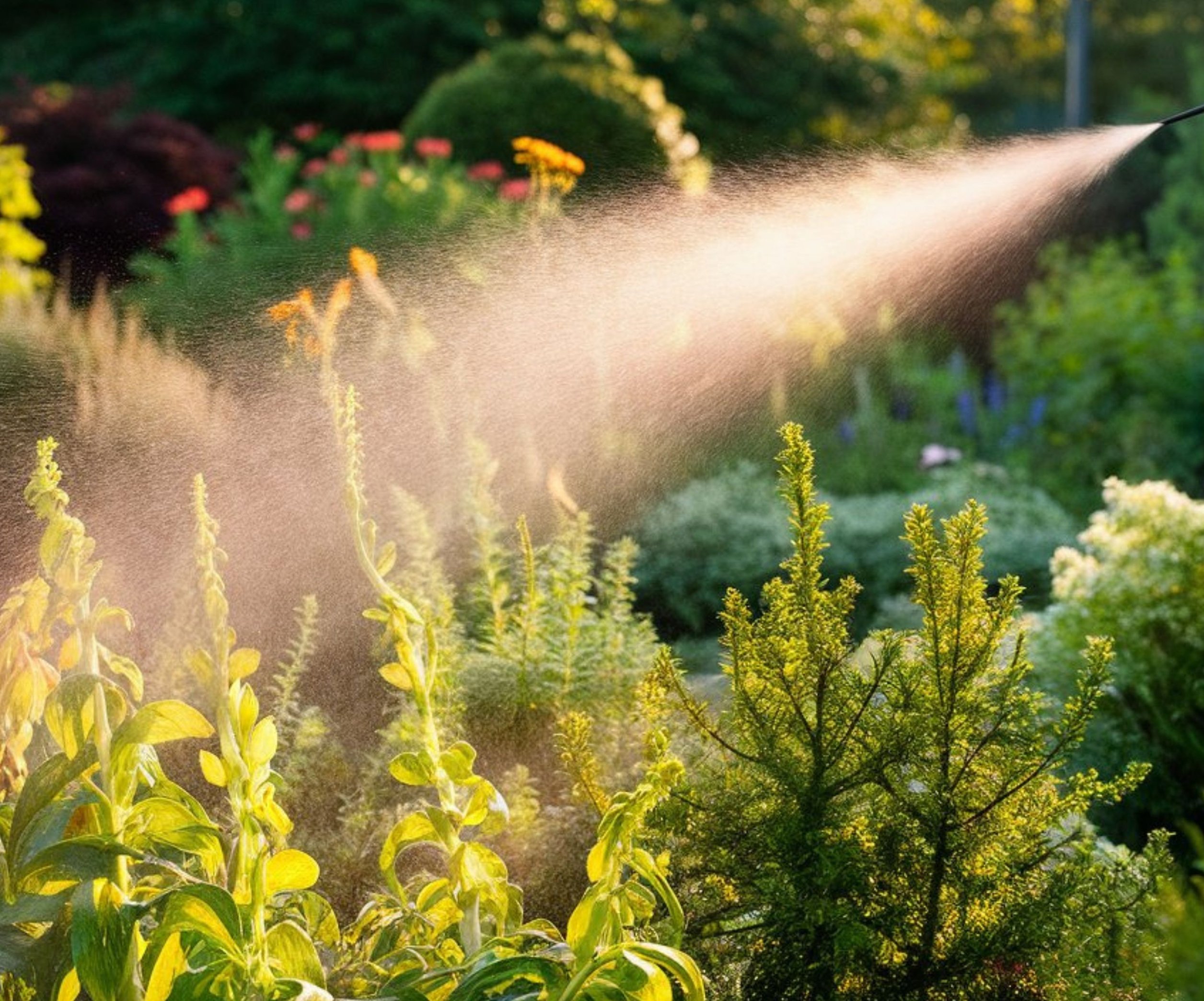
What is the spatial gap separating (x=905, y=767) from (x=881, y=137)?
12.8 meters

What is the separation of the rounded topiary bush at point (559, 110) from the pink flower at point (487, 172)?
0.98 ft

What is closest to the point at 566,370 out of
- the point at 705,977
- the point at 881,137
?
the point at 705,977

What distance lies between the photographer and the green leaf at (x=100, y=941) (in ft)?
4.94

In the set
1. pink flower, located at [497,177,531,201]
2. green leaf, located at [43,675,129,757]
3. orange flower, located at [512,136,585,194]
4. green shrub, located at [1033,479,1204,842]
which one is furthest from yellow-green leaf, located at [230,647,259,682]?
pink flower, located at [497,177,531,201]

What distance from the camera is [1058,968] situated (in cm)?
177

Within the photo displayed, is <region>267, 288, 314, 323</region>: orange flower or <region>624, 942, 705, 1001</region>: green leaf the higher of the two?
<region>267, 288, 314, 323</region>: orange flower

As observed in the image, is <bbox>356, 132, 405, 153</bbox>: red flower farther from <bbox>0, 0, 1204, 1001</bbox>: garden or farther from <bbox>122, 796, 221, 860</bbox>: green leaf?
<bbox>122, 796, 221, 860</bbox>: green leaf

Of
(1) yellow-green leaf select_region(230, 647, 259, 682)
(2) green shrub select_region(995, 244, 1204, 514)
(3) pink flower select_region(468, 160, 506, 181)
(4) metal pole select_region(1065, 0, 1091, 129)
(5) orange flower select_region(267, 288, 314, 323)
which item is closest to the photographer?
(1) yellow-green leaf select_region(230, 647, 259, 682)

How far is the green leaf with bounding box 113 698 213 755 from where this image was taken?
5.06ft

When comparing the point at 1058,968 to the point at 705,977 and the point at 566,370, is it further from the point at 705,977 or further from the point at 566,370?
the point at 566,370

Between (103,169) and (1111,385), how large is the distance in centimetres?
606

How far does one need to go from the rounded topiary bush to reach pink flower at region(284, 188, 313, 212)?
1450mm

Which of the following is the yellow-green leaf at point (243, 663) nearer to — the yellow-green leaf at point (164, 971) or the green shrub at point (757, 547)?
the yellow-green leaf at point (164, 971)

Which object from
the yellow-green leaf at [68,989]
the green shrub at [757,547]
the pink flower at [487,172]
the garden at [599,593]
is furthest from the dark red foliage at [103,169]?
the yellow-green leaf at [68,989]
